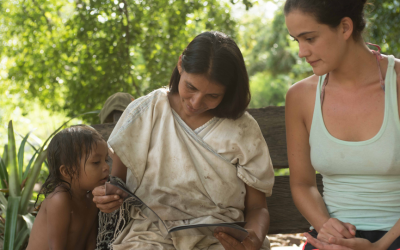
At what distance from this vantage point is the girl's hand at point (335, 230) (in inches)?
60.5

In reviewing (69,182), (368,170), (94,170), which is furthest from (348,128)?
(69,182)

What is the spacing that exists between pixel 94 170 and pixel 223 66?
858 mm

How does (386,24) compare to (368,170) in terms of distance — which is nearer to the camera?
(368,170)

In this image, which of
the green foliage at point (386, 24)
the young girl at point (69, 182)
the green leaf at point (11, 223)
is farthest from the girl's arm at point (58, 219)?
the green foliage at point (386, 24)

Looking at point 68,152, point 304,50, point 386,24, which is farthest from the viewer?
point 386,24

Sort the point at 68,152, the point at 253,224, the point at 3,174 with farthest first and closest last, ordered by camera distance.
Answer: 1. the point at 3,174
2. the point at 68,152
3. the point at 253,224

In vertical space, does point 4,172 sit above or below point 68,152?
below

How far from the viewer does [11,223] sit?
217 cm

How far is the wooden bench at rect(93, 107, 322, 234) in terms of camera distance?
2400 millimetres

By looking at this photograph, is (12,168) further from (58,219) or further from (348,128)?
(348,128)

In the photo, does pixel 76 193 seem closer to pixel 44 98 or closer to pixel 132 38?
pixel 132 38

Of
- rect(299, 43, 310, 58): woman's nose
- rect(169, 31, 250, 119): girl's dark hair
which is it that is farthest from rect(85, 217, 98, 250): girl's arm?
rect(299, 43, 310, 58): woman's nose

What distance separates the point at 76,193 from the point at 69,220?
0.15 metres

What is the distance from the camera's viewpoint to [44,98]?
5.40m
